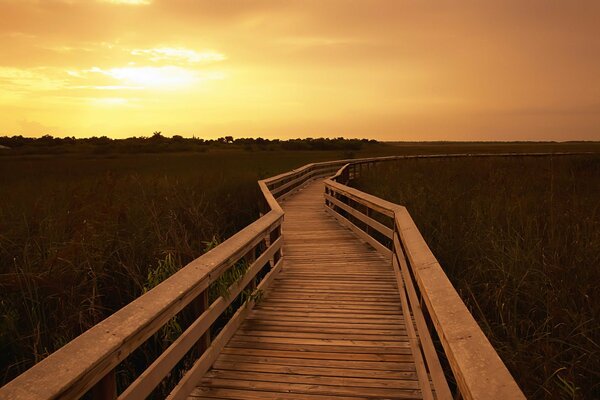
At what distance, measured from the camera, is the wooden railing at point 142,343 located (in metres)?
1.68

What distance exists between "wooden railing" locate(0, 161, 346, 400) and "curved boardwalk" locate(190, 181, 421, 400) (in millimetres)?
283

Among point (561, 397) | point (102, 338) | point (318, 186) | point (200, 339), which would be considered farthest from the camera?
point (318, 186)

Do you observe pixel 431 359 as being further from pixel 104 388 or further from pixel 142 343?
pixel 142 343

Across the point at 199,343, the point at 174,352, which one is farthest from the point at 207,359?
the point at 174,352

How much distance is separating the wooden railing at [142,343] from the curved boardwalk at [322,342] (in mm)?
283

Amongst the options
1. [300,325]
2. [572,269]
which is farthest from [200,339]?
[572,269]

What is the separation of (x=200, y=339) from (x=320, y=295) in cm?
244

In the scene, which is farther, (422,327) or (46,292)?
(46,292)

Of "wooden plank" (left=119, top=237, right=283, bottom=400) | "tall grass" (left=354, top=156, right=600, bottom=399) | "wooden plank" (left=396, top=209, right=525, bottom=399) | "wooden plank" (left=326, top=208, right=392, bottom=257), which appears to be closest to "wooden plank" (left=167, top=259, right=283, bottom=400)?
"wooden plank" (left=119, top=237, right=283, bottom=400)

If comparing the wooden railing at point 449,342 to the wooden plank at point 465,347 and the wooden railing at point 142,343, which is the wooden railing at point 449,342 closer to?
the wooden plank at point 465,347

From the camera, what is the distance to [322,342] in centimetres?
421

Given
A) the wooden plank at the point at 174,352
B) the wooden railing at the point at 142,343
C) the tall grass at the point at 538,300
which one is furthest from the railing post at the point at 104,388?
the tall grass at the point at 538,300

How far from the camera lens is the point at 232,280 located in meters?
4.41

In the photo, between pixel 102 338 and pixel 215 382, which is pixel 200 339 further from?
pixel 102 338
